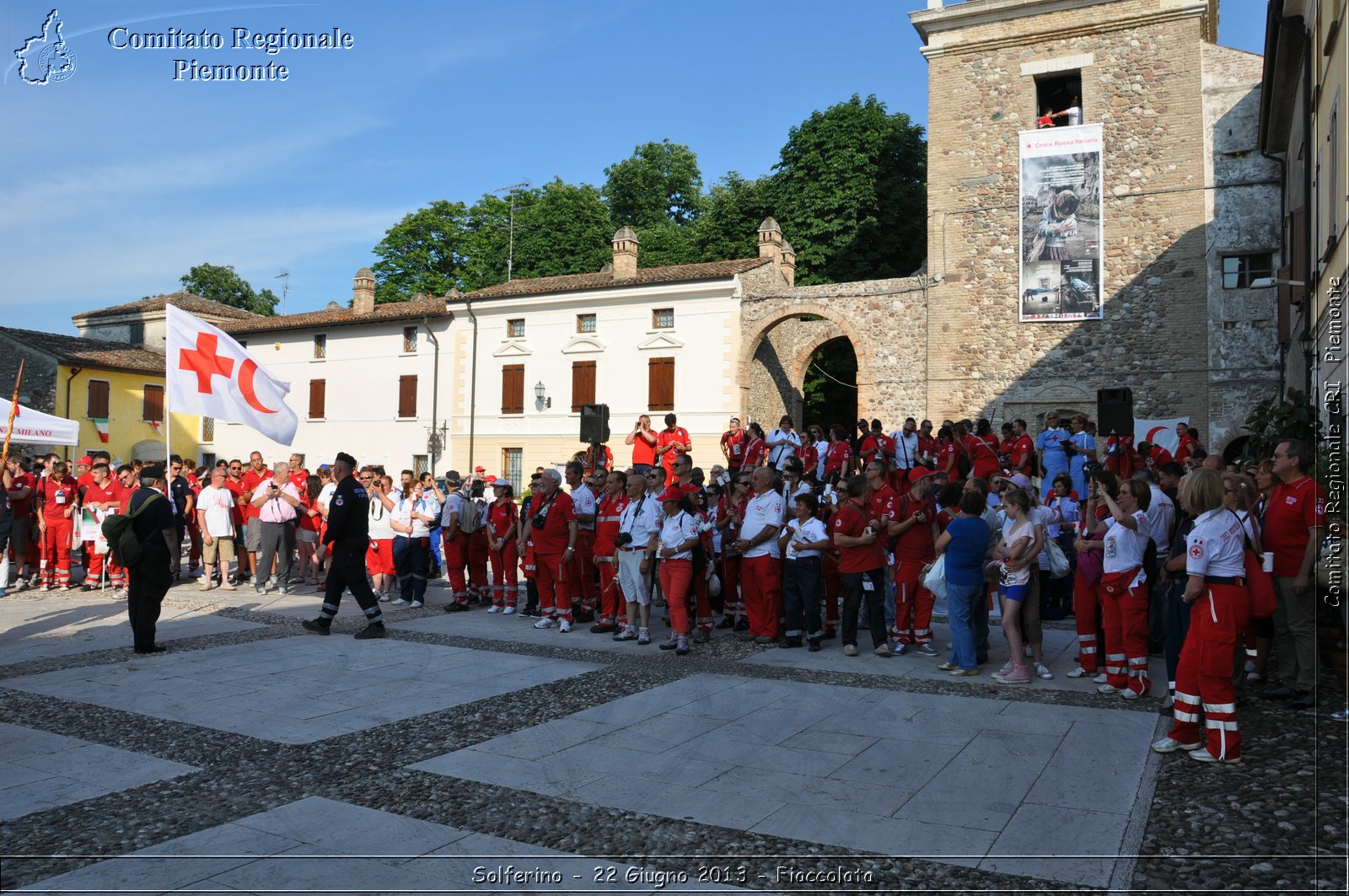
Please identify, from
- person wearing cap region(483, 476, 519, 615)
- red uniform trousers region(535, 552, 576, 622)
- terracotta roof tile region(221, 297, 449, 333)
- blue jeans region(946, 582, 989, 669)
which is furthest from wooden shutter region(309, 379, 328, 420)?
blue jeans region(946, 582, 989, 669)

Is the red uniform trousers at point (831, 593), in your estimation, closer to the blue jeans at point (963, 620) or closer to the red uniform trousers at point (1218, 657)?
the blue jeans at point (963, 620)

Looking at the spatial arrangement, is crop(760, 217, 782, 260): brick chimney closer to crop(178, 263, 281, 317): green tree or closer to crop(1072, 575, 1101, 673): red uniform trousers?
crop(1072, 575, 1101, 673): red uniform trousers

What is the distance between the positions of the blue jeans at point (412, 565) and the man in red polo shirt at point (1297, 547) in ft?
34.8

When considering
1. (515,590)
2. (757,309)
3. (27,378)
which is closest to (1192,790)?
(515,590)

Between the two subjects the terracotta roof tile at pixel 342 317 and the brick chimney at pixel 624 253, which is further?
the terracotta roof tile at pixel 342 317

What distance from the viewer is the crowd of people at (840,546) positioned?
731 centimetres

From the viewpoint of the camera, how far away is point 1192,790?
5445mm

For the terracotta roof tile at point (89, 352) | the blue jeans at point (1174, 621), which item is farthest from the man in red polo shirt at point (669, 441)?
the terracotta roof tile at point (89, 352)

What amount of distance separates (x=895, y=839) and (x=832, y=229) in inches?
1362

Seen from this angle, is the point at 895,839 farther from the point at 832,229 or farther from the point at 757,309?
the point at 832,229

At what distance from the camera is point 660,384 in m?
31.9

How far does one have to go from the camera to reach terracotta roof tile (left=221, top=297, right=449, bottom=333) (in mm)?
36719

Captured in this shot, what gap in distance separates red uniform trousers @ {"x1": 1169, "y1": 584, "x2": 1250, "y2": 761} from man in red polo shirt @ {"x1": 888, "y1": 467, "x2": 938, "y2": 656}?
3746 millimetres

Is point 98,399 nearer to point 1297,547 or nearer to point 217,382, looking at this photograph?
point 217,382
